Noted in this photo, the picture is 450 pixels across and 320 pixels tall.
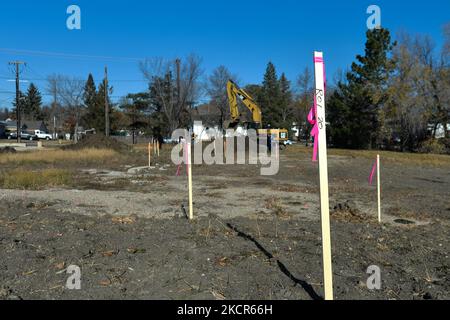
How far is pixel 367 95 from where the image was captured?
46531 millimetres

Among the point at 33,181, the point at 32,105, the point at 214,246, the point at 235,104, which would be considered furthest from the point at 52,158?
the point at 32,105

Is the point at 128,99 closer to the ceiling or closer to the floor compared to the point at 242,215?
closer to the ceiling

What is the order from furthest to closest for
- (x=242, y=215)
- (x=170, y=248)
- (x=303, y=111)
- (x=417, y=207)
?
(x=303, y=111) → (x=417, y=207) → (x=242, y=215) → (x=170, y=248)

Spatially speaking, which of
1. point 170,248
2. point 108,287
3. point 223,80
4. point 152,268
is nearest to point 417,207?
point 170,248

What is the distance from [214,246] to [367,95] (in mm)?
44359

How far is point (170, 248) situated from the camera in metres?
6.04

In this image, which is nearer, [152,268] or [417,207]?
A: [152,268]

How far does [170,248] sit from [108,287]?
5.32 ft

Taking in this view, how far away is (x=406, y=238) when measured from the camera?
6.86 metres

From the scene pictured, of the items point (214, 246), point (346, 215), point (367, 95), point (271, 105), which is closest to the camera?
point (214, 246)

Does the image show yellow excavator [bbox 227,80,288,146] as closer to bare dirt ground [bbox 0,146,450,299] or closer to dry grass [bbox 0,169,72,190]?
dry grass [bbox 0,169,72,190]

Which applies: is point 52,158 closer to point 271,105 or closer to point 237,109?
point 237,109
